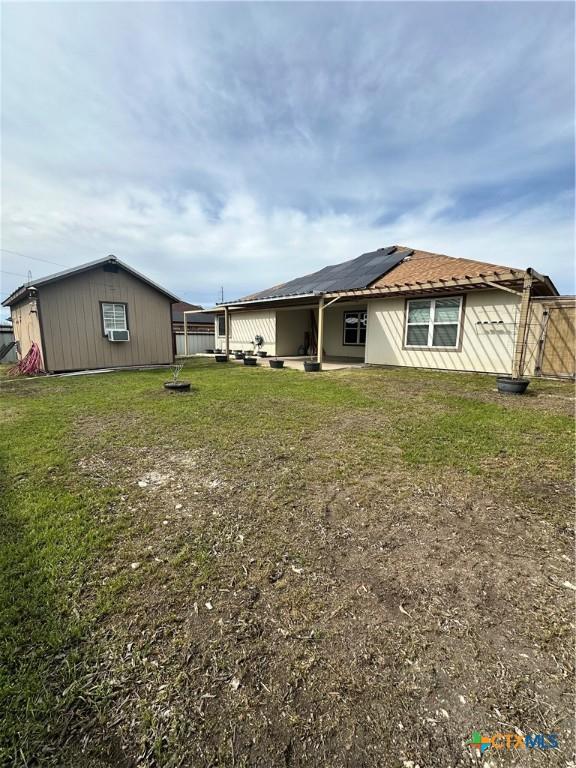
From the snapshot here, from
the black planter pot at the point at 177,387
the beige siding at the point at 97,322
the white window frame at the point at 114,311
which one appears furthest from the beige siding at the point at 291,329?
the black planter pot at the point at 177,387

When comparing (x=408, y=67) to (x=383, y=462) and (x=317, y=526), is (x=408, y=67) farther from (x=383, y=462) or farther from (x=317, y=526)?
(x=317, y=526)

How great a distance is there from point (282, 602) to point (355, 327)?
1417 centimetres

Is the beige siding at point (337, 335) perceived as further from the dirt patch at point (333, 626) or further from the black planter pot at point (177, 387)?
the dirt patch at point (333, 626)

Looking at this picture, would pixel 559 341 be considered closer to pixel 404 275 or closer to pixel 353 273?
pixel 404 275

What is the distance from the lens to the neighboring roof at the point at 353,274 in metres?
12.6

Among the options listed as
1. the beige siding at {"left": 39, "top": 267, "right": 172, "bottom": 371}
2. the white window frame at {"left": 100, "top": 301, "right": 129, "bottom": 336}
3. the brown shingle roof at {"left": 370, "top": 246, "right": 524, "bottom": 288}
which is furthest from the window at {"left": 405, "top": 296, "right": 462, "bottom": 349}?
the white window frame at {"left": 100, "top": 301, "right": 129, "bottom": 336}

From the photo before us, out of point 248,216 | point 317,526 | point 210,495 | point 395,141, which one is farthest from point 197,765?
point 248,216

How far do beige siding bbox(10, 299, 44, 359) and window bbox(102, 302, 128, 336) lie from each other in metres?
1.94

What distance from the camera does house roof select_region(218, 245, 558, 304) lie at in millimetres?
8516

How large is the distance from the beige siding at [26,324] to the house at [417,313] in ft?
24.1

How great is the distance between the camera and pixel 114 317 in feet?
38.9

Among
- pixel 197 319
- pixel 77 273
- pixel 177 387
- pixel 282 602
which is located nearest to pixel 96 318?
pixel 77 273

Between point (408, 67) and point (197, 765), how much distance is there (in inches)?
440

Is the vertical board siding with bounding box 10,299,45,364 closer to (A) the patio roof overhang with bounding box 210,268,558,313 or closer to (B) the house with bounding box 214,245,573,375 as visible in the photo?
(B) the house with bounding box 214,245,573,375
